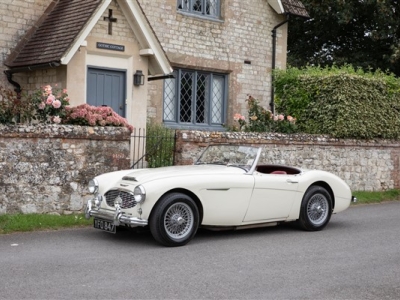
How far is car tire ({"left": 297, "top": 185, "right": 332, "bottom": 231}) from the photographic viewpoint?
10.9 meters

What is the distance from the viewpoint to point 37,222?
10914 millimetres

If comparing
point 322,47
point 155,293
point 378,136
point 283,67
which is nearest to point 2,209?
point 155,293

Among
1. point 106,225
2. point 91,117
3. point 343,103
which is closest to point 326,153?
point 343,103


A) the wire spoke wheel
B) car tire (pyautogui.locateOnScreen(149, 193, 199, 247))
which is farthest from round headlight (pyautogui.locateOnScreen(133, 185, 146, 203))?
the wire spoke wheel

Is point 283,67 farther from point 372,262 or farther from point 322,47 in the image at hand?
point 372,262

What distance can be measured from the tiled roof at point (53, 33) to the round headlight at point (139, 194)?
615 centimetres

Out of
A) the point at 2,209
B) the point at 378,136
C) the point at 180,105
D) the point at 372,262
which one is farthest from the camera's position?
the point at 180,105

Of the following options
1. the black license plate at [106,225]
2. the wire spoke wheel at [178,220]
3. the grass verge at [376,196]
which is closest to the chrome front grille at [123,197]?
the black license plate at [106,225]

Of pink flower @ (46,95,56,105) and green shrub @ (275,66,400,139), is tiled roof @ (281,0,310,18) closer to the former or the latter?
green shrub @ (275,66,400,139)

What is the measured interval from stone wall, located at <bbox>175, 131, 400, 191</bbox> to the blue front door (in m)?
3.09

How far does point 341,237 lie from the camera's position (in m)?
Answer: 10.5

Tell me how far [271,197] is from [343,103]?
7.11m

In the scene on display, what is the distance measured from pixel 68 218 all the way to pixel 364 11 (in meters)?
18.6

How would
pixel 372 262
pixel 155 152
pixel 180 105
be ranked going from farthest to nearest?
1. pixel 180 105
2. pixel 155 152
3. pixel 372 262
